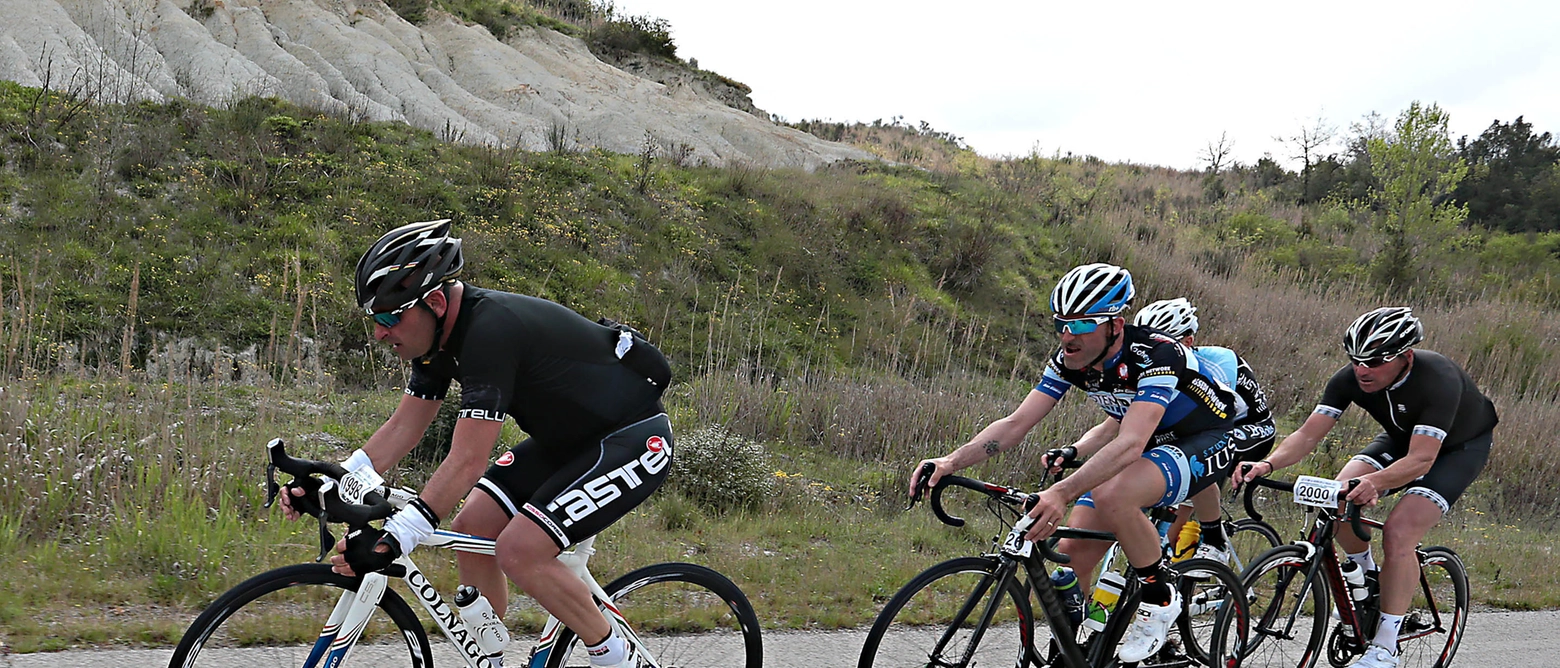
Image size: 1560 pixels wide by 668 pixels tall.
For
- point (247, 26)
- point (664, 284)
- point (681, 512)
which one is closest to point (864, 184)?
point (664, 284)

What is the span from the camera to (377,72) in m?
20.4

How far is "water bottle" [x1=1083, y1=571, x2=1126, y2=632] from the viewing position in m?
4.32

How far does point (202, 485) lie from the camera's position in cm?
601

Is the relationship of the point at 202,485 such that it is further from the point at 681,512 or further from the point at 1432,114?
the point at 1432,114

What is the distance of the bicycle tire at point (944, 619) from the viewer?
3.91 metres

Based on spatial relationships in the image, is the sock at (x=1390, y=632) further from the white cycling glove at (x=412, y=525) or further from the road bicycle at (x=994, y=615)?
the white cycling glove at (x=412, y=525)

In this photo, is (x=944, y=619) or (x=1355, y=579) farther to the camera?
(x=1355, y=579)

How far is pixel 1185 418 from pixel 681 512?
3907 mm

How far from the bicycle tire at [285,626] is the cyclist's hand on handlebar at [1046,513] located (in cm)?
229

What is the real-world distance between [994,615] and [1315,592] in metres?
2.18

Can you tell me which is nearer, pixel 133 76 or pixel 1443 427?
pixel 1443 427

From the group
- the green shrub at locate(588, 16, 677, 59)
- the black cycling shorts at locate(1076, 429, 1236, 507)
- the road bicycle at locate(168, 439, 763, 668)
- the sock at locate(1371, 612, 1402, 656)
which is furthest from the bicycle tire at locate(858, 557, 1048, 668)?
the green shrub at locate(588, 16, 677, 59)

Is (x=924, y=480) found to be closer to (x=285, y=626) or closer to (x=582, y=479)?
(x=582, y=479)

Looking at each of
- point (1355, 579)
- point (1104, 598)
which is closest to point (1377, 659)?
point (1355, 579)
